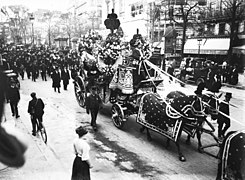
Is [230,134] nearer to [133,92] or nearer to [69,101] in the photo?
[133,92]

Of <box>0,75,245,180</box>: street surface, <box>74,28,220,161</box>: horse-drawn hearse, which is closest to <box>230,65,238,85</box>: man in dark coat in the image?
<box>0,75,245,180</box>: street surface

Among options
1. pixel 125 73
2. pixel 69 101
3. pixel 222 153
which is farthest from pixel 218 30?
pixel 222 153

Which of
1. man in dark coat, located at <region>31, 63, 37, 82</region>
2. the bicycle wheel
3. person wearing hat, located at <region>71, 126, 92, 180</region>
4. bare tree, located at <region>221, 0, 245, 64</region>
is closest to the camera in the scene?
person wearing hat, located at <region>71, 126, 92, 180</region>

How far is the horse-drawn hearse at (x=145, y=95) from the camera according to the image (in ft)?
18.1

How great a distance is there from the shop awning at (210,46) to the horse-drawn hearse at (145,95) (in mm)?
11313

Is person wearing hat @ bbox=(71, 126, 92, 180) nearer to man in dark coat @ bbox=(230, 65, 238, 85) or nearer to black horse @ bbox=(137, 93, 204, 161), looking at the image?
black horse @ bbox=(137, 93, 204, 161)

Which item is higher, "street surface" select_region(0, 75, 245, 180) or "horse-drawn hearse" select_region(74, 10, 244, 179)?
"horse-drawn hearse" select_region(74, 10, 244, 179)

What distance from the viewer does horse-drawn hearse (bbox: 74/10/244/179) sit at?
5.52m

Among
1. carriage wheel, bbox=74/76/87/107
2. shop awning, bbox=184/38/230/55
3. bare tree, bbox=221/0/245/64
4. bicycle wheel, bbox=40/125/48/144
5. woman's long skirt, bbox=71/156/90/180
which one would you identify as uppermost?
bare tree, bbox=221/0/245/64

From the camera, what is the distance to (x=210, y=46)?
20672mm

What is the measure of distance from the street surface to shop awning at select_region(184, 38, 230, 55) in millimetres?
12763

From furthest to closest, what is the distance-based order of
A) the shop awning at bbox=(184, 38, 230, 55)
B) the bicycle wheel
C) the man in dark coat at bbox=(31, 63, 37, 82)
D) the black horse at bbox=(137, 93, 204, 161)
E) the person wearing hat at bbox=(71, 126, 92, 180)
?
the shop awning at bbox=(184, 38, 230, 55)
the man in dark coat at bbox=(31, 63, 37, 82)
the bicycle wheel
the black horse at bbox=(137, 93, 204, 161)
the person wearing hat at bbox=(71, 126, 92, 180)

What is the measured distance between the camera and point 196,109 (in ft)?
18.1

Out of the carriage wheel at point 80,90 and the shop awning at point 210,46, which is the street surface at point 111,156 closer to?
the carriage wheel at point 80,90
